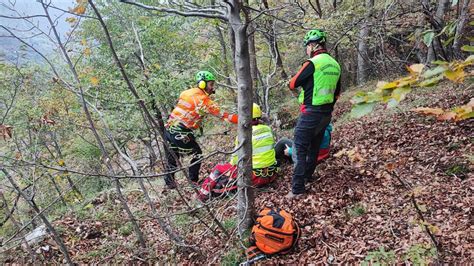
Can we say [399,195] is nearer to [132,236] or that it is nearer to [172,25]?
[132,236]

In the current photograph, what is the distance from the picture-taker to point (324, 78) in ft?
15.1

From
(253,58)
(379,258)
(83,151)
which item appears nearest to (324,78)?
(379,258)

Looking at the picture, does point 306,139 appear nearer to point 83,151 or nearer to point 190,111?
point 190,111

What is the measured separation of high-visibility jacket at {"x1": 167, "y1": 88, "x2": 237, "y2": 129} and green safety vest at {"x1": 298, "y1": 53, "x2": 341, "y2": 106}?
76.3 inches

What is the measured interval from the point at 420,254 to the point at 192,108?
4.35 metres

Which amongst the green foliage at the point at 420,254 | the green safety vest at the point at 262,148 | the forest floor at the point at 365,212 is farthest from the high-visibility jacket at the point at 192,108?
the green foliage at the point at 420,254

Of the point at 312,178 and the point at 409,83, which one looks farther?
the point at 312,178

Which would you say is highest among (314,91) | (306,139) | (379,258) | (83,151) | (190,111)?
(314,91)

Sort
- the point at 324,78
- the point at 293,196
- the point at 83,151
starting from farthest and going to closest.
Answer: the point at 83,151, the point at 293,196, the point at 324,78

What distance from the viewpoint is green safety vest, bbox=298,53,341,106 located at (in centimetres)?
457

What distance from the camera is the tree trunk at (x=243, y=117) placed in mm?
3221

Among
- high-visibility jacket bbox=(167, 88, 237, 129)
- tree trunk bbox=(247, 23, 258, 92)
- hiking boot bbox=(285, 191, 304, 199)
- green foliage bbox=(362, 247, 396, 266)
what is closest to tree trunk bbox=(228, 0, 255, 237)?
hiking boot bbox=(285, 191, 304, 199)

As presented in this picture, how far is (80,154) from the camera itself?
16.7 meters

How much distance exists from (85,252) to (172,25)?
34.7 feet
